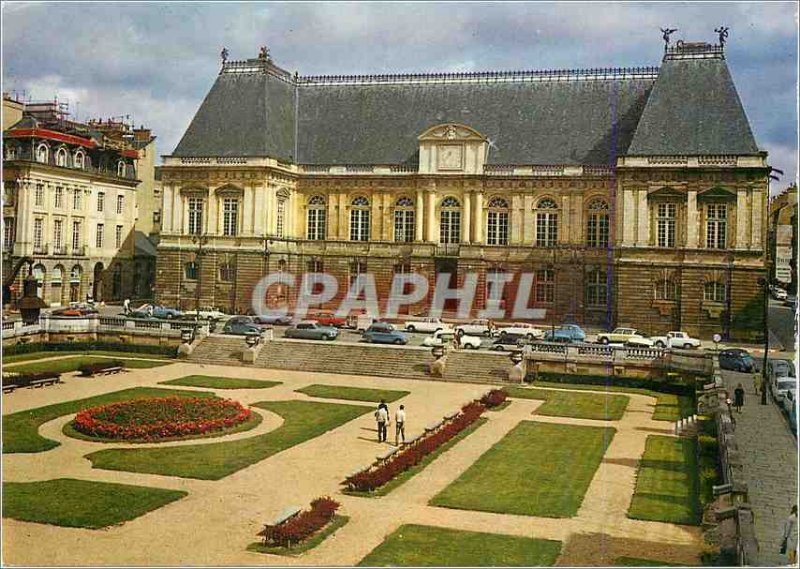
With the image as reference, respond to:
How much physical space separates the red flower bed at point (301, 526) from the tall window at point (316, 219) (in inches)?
1878

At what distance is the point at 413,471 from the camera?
26141mm

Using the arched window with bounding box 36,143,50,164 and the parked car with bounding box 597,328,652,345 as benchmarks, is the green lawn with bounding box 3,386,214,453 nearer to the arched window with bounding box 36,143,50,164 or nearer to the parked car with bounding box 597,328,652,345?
the parked car with bounding box 597,328,652,345

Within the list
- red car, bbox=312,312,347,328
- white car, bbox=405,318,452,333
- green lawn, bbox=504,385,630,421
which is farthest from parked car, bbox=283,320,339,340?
green lawn, bbox=504,385,630,421

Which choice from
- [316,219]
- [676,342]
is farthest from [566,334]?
[316,219]

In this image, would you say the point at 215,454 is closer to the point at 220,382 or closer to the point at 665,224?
the point at 220,382

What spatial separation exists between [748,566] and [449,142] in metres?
50.6

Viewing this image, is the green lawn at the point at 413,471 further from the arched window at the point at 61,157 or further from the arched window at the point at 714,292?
the arched window at the point at 61,157

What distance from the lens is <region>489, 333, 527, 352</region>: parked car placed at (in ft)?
154

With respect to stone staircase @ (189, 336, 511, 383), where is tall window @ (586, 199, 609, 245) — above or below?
above

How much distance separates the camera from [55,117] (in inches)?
2451

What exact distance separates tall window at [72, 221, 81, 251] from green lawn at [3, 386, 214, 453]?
3199cm

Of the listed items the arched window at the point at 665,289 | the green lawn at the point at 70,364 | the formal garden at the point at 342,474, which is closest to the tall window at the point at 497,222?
the arched window at the point at 665,289

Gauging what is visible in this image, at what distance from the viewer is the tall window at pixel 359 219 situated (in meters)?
67.6

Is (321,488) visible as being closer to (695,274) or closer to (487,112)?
(695,274)
